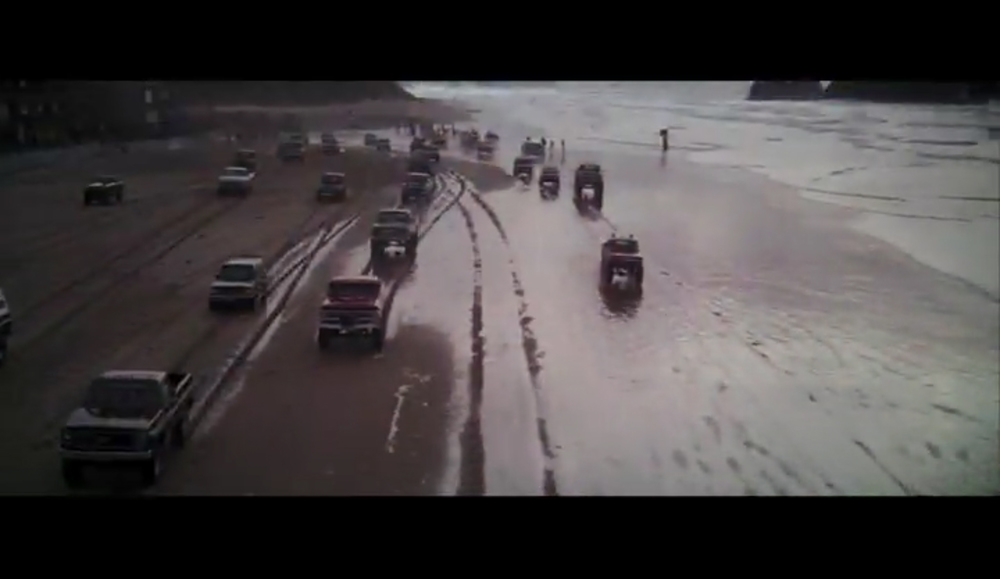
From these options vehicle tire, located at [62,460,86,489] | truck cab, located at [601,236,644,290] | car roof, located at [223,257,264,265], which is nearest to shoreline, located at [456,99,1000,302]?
truck cab, located at [601,236,644,290]

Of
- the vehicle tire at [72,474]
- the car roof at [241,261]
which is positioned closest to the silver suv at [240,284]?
the car roof at [241,261]

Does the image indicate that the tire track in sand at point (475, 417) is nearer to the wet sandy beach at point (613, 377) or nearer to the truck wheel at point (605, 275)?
the wet sandy beach at point (613, 377)

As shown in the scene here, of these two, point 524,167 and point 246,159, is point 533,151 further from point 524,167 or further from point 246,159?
point 246,159

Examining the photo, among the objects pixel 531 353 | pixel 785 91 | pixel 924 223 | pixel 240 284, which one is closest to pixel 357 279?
pixel 240 284
